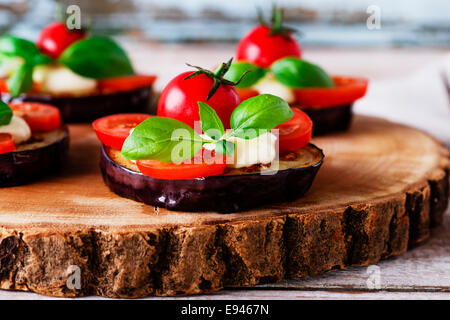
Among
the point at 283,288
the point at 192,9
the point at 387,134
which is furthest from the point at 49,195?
the point at 192,9

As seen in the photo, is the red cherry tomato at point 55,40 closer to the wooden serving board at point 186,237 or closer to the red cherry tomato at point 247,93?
the red cherry tomato at point 247,93

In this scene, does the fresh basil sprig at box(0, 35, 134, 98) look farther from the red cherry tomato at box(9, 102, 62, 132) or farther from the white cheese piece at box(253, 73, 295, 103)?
the white cheese piece at box(253, 73, 295, 103)

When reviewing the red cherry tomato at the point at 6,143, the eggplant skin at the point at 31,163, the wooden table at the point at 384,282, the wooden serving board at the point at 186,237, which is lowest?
the wooden table at the point at 384,282

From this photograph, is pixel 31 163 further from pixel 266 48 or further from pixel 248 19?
pixel 248 19

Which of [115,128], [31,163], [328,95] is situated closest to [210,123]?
[115,128]

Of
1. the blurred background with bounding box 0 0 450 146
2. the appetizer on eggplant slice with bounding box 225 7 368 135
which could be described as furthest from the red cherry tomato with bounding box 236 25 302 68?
the blurred background with bounding box 0 0 450 146

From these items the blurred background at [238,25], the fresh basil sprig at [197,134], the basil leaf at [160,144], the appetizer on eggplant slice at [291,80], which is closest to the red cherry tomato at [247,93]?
the appetizer on eggplant slice at [291,80]
